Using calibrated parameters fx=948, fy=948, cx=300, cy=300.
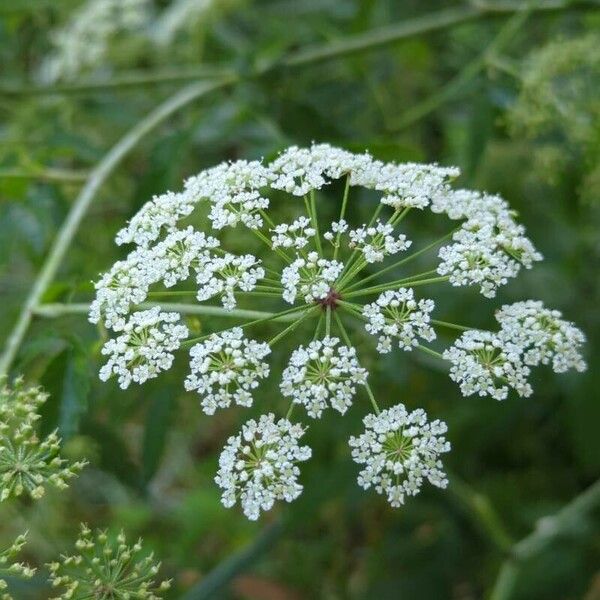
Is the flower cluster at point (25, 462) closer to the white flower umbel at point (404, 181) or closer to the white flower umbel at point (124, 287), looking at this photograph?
the white flower umbel at point (124, 287)

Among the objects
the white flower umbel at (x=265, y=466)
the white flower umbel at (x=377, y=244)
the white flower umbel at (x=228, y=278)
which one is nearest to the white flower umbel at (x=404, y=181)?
the white flower umbel at (x=377, y=244)

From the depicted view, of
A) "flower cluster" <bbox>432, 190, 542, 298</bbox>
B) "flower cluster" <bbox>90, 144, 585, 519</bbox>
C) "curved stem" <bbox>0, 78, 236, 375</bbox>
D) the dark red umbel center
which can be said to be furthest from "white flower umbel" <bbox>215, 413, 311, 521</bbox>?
"curved stem" <bbox>0, 78, 236, 375</bbox>

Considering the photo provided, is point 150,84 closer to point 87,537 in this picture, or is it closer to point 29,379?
point 29,379

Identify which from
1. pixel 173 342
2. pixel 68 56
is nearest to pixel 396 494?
pixel 173 342

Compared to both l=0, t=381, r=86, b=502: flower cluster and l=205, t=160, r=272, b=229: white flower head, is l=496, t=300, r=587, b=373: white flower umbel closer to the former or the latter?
l=205, t=160, r=272, b=229: white flower head

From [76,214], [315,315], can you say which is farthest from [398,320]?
[76,214]

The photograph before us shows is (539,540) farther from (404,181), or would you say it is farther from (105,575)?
(105,575)

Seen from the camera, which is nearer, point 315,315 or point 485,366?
point 485,366
